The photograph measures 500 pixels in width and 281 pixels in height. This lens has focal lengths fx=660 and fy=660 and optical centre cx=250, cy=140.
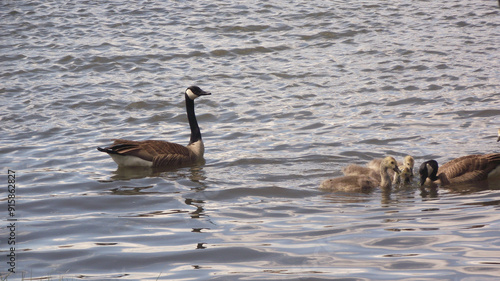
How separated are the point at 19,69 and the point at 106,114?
16.3ft

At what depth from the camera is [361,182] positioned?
9359 millimetres

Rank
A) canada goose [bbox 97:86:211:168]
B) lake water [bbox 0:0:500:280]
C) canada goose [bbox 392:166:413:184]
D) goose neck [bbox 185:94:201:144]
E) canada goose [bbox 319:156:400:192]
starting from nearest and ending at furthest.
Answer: lake water [bbox 0:0:500:280], canada goose [bbox 319:156:400:192], canada goose [bbox 392:166:413:184], canada goose [bbox 97:86:211:168], goose neck [bbox 185:94:201:144]

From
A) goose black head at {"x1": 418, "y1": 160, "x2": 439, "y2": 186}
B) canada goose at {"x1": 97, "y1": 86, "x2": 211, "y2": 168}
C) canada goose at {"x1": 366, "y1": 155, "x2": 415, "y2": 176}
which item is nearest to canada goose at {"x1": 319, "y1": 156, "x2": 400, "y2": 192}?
canada goose at {"x1": 366, "y1": 155, "x2": 415, "y2": 176}

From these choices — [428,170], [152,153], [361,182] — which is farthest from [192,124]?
[428,170]

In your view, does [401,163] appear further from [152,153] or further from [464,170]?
[152,153]

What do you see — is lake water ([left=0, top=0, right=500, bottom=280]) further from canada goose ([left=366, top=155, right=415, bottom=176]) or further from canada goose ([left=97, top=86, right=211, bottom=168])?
canada goose ([left=366, top=155, right=415, bottom=176])

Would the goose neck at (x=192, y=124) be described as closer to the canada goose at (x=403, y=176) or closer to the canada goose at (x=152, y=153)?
the canada goose at (x=152, y=153)

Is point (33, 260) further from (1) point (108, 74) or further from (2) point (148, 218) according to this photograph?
(1) point (108, 74)

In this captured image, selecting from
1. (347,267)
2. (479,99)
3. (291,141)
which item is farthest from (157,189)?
(479,99)

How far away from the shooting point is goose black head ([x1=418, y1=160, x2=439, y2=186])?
371 inches

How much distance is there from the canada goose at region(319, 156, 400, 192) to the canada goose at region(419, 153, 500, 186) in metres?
0.46

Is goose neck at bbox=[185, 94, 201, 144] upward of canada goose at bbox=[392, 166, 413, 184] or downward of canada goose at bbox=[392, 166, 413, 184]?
upward

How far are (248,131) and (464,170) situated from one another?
4449mm

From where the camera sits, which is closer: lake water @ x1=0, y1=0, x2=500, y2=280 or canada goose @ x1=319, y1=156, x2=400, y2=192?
lake water @ x1=0, y1=0, x2=500, y2=280
